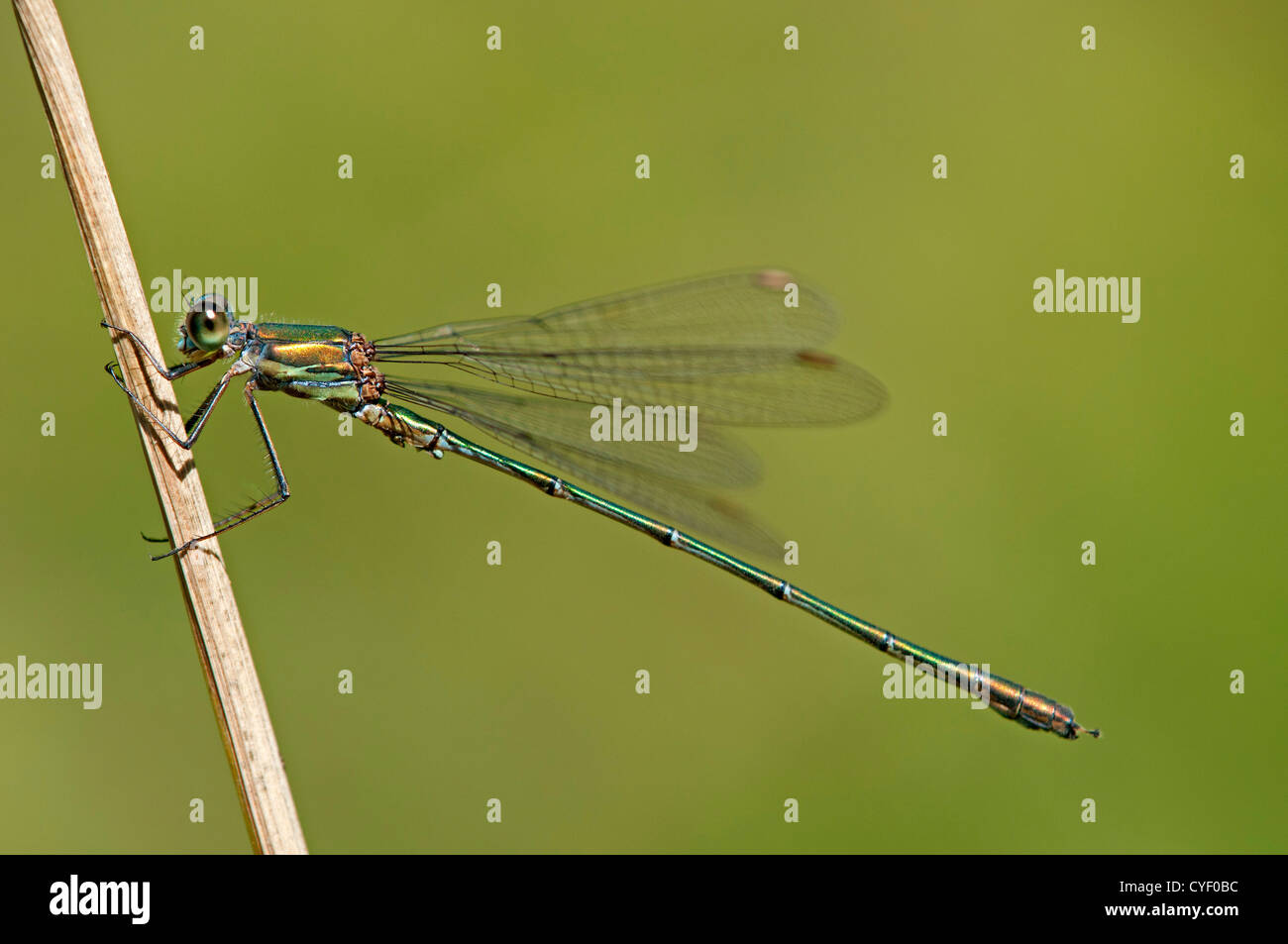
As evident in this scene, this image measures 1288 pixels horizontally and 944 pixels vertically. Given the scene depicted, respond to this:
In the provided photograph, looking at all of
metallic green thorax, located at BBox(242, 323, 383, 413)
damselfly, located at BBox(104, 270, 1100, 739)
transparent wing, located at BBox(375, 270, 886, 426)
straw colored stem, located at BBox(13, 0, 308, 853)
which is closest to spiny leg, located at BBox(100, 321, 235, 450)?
straw colored stem, located at BBox(13, 0, 308, 853)

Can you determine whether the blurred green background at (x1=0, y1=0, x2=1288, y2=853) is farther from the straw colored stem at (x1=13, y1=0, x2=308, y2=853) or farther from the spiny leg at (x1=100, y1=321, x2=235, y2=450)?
the straw colored stem at (x1=13, y1=0, x2=308, y2=853)

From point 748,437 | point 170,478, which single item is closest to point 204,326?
point 170,478

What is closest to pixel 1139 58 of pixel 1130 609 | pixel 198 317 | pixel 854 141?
pixel 854 141

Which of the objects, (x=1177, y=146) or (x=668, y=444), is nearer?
(x=668, y=444)

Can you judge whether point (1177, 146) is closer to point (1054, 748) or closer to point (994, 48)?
point (994, 48)

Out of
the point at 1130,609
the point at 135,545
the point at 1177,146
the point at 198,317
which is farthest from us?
the point at 1177,146

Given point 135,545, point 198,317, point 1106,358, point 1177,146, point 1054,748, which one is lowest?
point 1054,748

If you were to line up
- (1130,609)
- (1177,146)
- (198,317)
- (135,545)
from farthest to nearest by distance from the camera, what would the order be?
(1177,146) → (1130,609) → (135,545) → (198,317)

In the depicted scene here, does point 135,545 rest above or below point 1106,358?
below

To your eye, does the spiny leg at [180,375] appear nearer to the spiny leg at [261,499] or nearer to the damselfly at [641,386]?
the spiny leg at [261,499]
